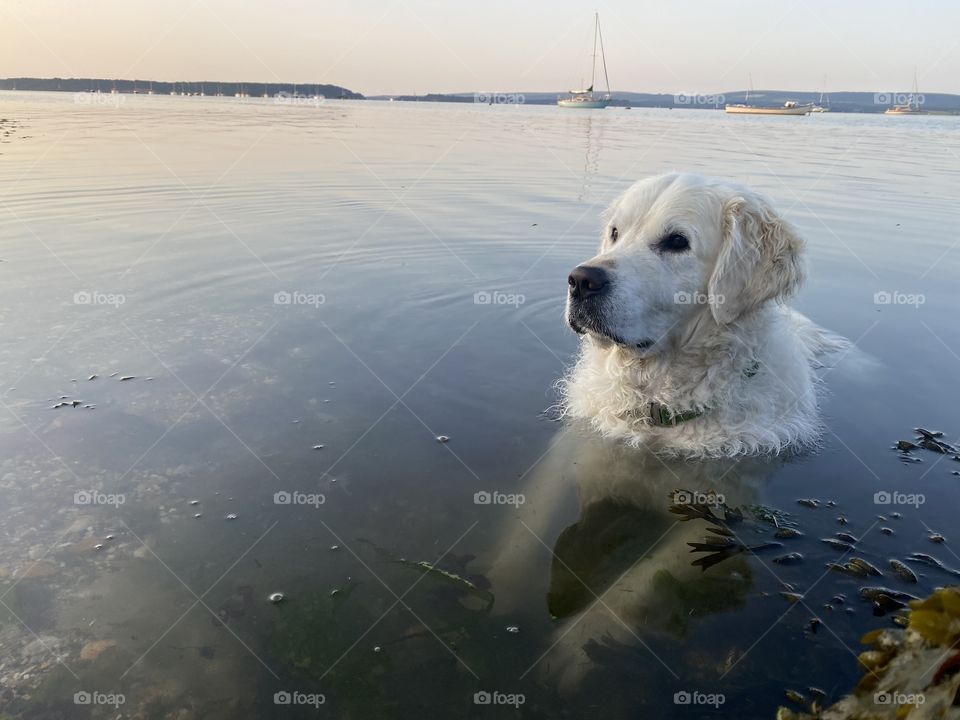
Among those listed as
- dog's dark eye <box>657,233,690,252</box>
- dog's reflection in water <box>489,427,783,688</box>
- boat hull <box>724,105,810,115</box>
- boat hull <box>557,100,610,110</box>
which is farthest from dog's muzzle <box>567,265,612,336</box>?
boat hull <box>557,100,610,110</box>

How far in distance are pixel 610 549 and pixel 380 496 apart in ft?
4.33

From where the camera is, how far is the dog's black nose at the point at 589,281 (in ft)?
12.9

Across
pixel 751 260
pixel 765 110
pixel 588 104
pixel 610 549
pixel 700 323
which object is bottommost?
pixel 610 549

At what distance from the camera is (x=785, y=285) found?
446 cm

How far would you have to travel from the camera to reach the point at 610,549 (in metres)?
3.52

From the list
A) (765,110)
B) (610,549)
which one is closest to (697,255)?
(610,549)

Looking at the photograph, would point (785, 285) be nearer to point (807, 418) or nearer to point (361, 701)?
point (807, 418)

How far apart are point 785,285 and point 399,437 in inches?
→ 110

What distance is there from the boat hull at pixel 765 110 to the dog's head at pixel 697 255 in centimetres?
7879

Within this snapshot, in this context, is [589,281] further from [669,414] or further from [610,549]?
[610,549]

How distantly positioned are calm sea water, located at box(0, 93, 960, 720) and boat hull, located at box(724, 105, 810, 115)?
7357 cm

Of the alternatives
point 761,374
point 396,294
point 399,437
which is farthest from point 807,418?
point 396,294

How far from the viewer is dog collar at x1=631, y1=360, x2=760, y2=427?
179 inches

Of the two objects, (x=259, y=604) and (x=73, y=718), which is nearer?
(x=73, y=718)
